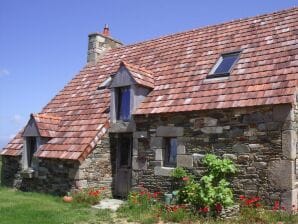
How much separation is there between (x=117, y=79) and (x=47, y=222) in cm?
543

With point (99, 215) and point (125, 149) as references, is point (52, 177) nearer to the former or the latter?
point (125, 149)

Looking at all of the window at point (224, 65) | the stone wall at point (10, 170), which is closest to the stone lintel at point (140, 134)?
the window at point (224, 65)

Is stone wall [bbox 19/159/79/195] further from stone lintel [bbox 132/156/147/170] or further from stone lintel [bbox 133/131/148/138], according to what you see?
stone lintel [bbox 133/131/148/138]

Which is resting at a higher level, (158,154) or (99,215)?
(158,154)

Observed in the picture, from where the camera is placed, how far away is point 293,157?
9594 mm

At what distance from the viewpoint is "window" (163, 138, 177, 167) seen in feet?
38.5

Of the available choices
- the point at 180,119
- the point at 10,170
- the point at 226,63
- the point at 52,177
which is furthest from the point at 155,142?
the point at 10,170

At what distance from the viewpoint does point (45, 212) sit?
10.3 metres

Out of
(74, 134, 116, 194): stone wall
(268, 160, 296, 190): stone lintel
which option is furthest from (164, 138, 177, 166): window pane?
(268, 160, 296, 190): stone lintel

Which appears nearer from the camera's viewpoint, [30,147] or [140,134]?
[140,134]

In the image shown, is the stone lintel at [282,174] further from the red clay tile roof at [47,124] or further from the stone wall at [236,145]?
the red clay tile roof at [47,124]

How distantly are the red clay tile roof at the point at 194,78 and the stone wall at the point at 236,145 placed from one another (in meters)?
0.34

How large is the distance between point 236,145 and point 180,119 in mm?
1847

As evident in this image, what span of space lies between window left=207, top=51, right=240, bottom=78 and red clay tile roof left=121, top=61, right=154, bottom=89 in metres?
2.05
